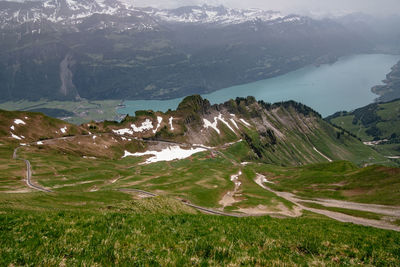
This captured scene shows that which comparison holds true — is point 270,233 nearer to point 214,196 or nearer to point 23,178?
point 214,196

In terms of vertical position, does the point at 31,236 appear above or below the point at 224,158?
above

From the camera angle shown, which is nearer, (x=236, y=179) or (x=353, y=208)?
(x=353, y=208)

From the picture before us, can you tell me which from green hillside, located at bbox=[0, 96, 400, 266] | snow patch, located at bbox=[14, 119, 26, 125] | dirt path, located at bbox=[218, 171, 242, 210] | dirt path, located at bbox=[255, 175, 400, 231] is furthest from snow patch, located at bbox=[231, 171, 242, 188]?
snow patch, located at bbox=[14, 119, 26, 125]

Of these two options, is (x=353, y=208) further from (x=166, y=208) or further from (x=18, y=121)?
(x=18, y=121)

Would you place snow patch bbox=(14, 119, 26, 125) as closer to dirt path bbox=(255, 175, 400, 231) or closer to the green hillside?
the green hillside

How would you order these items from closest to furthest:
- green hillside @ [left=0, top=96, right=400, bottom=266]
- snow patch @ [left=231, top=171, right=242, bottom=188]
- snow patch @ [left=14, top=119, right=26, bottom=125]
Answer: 1. green hillside @ [left=0, top=96, right=400, bottom=266]
2. snow patch @ [left=231, top=171, right=242, bottom=188]
3. snow patch @ [left=14, top=119, right=26, bottom=125]

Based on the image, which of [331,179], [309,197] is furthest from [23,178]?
[331,179]

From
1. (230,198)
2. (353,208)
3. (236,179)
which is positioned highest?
(230,198)

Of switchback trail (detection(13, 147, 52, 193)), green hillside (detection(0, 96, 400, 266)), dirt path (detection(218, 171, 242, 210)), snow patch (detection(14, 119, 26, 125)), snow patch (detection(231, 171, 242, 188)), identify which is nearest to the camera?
green hillside (detection(0, 96, 400, 266))

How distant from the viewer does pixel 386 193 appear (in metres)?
85.8

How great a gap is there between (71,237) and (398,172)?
117 m

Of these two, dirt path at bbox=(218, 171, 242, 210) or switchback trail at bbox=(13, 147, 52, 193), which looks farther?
dirt path at bbox=(218, 171, 242, 210)

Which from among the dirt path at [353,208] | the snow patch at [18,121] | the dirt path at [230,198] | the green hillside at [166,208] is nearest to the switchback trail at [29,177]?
the green hillside at [166,208]

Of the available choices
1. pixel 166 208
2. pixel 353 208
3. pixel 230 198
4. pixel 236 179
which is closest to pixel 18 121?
pixel 236 179
